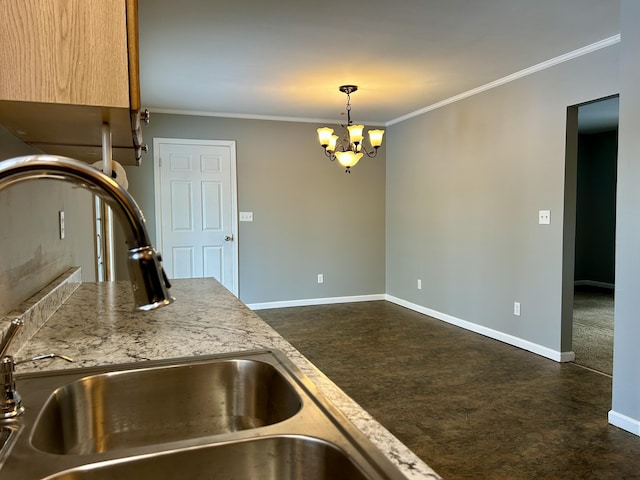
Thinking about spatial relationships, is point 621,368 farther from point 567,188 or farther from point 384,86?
point 384,86

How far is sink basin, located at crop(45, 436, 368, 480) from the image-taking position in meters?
0.70

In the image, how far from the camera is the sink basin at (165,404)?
3.23 ft

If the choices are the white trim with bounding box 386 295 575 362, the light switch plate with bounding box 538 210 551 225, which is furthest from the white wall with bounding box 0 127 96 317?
the white trim with bounding box 386 295 575 362

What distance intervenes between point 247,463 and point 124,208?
46 cm

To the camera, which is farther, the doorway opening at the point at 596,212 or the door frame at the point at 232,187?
the doorway opening at the point at 596,212

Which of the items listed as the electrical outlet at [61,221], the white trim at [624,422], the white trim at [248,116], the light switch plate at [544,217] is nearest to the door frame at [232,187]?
the white trim at [248,116]

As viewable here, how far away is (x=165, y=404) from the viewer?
3.61ft

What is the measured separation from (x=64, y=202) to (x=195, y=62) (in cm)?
174

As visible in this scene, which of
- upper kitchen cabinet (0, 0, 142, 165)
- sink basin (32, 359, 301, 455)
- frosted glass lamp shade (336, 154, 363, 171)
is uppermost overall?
frosted glass lamp shade (336, 154, 363, 171)

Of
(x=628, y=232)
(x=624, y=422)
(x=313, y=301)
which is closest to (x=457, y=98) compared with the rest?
(x=628, y=232)

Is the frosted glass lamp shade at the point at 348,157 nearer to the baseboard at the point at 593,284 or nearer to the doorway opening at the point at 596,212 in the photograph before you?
the doorway opening at the point at 596,212

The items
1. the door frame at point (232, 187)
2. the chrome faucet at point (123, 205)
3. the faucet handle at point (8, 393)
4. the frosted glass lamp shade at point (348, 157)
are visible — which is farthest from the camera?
the door frame at point (232, 187)

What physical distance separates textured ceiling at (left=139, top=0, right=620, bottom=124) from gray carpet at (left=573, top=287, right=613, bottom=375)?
8.03 feet

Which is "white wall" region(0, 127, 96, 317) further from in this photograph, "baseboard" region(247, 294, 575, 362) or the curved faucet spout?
"baseboard" region(247, 294, 575, 362)
